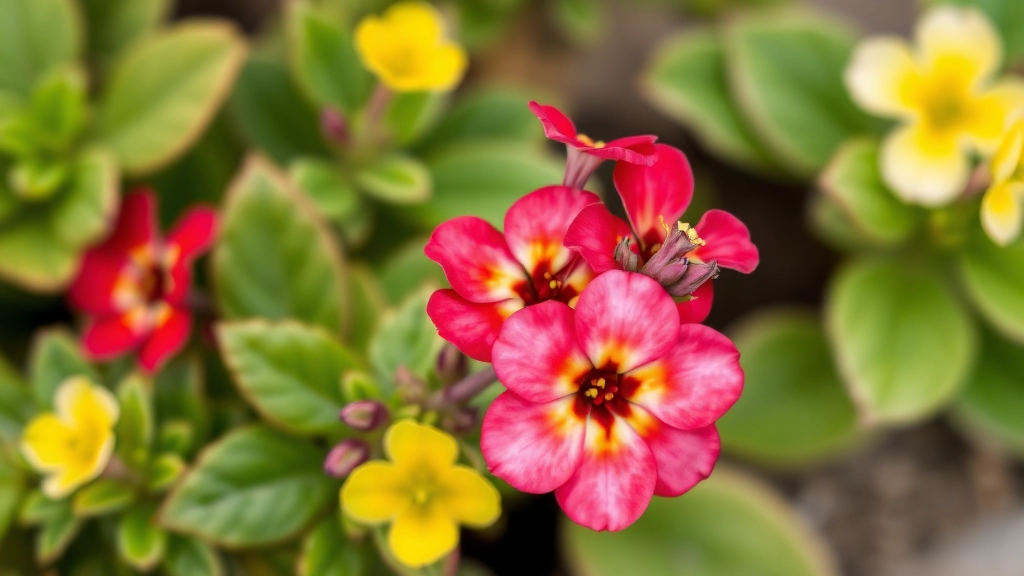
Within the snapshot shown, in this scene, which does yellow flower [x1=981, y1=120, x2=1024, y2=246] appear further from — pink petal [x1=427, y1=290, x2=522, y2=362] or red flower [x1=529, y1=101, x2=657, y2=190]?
pink petal [x1=427, y1=290, x2=522, y2=362]

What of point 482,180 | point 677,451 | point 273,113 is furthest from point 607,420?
point 273,113

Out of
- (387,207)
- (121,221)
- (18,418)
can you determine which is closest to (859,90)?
(387,207)

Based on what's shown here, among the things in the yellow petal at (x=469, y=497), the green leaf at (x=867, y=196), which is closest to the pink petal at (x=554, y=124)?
the yellow petal at (x=469, y=497)

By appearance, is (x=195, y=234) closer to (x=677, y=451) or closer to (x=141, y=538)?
(x=141, y=538)

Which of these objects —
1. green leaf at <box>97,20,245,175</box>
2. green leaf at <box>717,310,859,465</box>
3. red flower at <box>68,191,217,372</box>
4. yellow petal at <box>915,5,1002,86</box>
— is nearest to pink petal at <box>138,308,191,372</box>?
red flower at <box>68,191,217,372</box>

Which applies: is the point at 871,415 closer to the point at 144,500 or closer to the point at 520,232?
the point at 520,232
